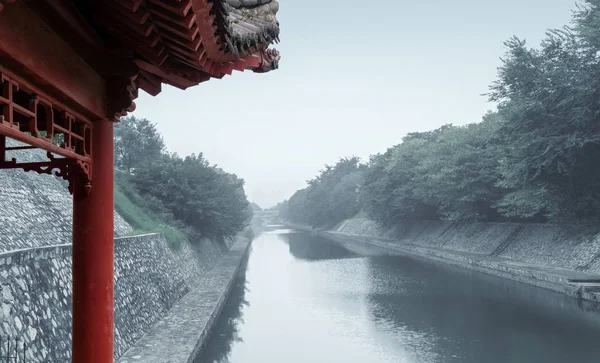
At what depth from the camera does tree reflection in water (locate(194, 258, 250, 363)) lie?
13492 millimetres

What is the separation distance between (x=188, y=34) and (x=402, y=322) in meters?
15.3

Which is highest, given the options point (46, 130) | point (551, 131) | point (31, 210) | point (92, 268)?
point (551, 131)

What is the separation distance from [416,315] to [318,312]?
3.71 metres

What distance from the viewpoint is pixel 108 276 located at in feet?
15.0

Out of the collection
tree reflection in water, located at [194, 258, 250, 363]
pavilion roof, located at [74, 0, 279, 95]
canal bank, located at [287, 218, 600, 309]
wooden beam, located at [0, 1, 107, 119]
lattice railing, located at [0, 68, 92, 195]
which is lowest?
tree reflection in water, located at [194, 258, 250, 363]

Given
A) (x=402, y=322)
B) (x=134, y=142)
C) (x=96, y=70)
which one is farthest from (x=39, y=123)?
(x=134, y=142)

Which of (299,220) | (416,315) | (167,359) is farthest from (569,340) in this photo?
(299,220)

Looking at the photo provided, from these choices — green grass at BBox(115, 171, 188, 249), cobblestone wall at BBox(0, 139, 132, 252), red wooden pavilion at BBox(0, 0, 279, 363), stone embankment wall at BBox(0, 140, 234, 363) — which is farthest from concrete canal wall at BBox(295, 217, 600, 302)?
red wooden pavilion at BBox(0, 0, 279, 363)

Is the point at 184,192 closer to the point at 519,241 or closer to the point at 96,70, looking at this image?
the point at 519,241

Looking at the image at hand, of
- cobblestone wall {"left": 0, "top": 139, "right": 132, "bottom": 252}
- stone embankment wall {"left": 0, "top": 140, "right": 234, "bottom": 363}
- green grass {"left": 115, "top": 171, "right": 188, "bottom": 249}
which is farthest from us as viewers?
green grass {"left": 115, "top": 171, "right": 188, "bottom": 249}

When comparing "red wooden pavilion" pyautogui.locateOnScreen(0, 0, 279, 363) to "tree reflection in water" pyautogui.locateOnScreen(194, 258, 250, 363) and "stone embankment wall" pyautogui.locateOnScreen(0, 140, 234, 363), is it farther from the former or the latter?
"tree reflection in water" pyautogui.locateOnScreen(194, 258, 250, 363)

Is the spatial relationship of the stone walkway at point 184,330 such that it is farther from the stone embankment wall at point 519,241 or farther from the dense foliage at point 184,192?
the stone embankment wall at point 519,241

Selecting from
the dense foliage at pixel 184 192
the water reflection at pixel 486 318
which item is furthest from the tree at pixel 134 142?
the water reflection at pixel 486 318

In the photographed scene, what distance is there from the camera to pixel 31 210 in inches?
510
